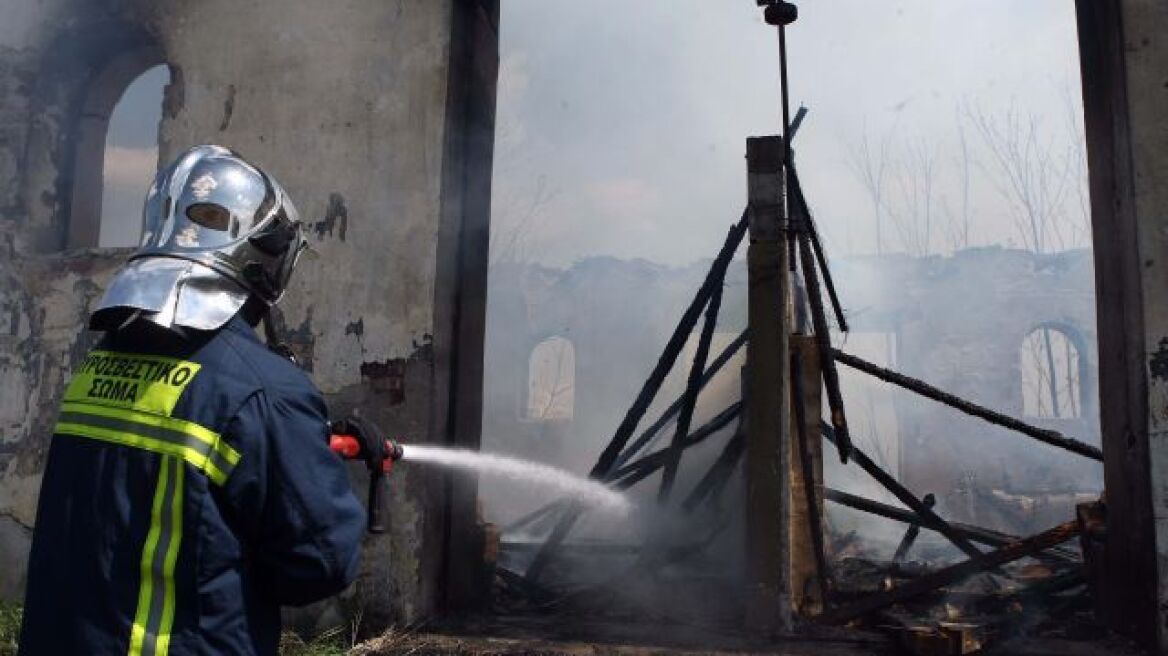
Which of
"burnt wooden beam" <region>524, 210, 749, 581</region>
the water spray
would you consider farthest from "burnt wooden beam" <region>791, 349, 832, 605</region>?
the water spray

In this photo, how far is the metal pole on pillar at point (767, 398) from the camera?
12.4ft

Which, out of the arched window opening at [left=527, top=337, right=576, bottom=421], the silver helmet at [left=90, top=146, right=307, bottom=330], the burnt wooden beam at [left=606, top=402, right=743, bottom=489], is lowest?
the burnt wooden beam at [left=606, top=402, right=743, bottom=489]

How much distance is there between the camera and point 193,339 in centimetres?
181

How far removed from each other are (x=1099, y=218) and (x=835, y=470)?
8.97 meters

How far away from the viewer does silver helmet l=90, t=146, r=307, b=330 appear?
1.79 meters

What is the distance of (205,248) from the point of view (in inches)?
76.7

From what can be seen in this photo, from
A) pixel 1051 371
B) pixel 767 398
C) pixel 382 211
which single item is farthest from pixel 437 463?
pixel 1051 371

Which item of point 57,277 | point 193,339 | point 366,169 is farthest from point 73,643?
point 57,277

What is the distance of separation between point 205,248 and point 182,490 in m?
0.59

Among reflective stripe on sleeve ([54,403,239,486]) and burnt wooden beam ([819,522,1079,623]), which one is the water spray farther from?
burnt wooden beam ([819,522,1079,623])

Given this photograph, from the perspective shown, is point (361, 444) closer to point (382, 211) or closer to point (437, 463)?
point (437, 463)

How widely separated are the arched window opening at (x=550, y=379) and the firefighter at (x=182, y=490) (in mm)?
25640

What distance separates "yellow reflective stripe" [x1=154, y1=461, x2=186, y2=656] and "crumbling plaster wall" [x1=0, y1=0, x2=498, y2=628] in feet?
7.65

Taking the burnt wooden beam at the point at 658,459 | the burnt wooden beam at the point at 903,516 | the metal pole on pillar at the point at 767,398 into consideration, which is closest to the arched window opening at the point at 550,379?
the burnt wooden beam at the point at 658,459
